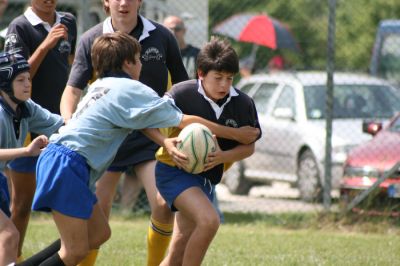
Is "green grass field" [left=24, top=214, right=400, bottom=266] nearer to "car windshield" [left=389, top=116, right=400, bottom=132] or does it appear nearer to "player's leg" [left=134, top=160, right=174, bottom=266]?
"player's leg" [left=134, top=160, right=174, bottom=266]

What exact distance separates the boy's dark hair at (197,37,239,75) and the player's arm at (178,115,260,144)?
0.33 metres

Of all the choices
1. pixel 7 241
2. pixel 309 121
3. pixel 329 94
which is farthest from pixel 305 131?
pixel 7 241

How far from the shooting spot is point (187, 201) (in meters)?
6.13

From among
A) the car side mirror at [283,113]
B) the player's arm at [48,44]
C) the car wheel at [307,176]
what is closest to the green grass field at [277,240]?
the car wheel at [307,176]

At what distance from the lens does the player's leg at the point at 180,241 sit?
6.41 metres

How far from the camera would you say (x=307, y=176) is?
1294 cm

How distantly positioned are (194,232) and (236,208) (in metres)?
6.41

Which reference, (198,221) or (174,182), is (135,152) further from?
(198,221)

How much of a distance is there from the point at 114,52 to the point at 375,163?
19.3 feet

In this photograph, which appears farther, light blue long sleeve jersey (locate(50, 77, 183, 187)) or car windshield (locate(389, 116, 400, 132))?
car windshield (locate(389, 116, 400, 132))

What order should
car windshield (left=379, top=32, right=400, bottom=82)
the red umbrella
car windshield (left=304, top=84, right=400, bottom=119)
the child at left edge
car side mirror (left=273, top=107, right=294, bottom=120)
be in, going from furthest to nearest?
car windshield (left=379, top=32, right=400, bottom=82)
the red umbrella
car windshield (left=304, top=84, right=400, bottom=119)
car side mirror (left=273, top=107, right=294, bottom=120)
the child at left edge

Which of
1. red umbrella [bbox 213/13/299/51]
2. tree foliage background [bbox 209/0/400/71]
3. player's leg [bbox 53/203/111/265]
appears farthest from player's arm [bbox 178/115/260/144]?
tree foliage background [bbox 209/0/400/71]

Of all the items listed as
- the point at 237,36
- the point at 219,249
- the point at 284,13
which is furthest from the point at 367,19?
the point at 219,249

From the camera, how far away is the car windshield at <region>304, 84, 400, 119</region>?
13375mm
